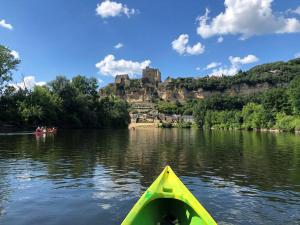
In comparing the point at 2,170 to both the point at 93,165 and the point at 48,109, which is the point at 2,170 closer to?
the point at 93,165

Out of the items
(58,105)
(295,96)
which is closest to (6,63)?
(58,105)

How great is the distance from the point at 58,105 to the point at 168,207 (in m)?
105

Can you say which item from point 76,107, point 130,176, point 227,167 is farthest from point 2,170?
point 76,107

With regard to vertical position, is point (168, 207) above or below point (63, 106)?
below

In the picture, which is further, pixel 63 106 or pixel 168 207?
pixel 63 106

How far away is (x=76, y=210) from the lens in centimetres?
1589

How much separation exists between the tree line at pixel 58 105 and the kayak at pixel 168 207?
8634cm

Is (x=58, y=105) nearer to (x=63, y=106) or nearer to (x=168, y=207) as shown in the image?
(x=63, y=106)

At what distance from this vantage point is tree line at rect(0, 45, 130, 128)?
9862 centimetres

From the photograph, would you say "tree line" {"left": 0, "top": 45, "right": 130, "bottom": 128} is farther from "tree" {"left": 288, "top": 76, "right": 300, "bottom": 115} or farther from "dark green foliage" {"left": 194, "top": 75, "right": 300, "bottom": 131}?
"tree" {"left": 288, "top": 76, "right": 300, "bottom": 115}

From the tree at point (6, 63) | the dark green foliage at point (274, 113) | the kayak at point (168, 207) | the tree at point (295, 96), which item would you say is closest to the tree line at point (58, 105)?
the tree at point (6, 63)

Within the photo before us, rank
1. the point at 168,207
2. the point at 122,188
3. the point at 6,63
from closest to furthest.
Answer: the point at 168,207
the point at 122,188
the point at 6,63

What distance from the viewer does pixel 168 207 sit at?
13.5 metres

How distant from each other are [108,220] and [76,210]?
6.62ft
